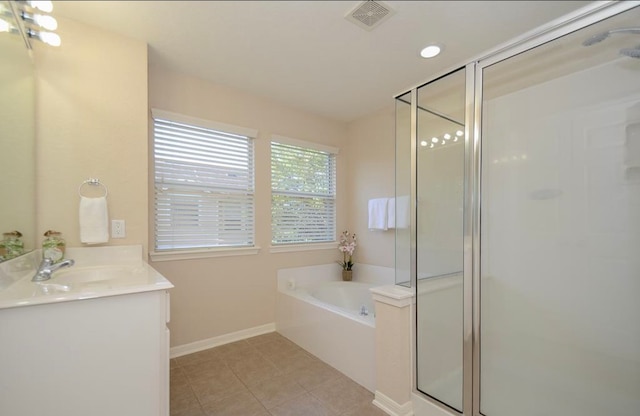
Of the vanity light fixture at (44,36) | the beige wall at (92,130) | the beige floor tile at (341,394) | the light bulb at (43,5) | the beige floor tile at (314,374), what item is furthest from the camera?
the beige floor tile at (314,374)

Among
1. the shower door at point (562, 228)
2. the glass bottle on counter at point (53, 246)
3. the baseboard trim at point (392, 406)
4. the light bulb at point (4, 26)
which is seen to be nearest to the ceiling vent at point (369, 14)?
the shower door at point (562, 228)

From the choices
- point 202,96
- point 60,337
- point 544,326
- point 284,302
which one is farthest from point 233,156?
point 544,326

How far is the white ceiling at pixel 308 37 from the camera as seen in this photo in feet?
3.70

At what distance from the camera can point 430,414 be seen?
65.9 inches

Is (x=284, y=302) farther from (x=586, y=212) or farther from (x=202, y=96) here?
(x=586, y=212)

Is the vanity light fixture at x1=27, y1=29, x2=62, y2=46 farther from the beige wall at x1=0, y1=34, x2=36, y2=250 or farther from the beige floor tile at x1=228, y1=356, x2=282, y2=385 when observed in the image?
the beige floor tile at x1=228, y1=356, x2=282, y2=385

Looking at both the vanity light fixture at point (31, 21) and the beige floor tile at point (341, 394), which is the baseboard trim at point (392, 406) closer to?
the beige floor tile at point (341, 394)

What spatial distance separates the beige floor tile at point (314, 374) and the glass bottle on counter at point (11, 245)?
1858 millimetres

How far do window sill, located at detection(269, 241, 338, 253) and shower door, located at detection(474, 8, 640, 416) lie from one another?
6.53 feet

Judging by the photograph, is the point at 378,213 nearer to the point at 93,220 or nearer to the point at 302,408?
the point at 302,408

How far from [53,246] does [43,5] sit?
1419mm

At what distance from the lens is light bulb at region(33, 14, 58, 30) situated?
0.79 m

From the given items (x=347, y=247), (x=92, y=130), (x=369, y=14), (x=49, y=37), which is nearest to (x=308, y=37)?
(x=369, y=14)

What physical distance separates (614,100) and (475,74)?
70 cm
